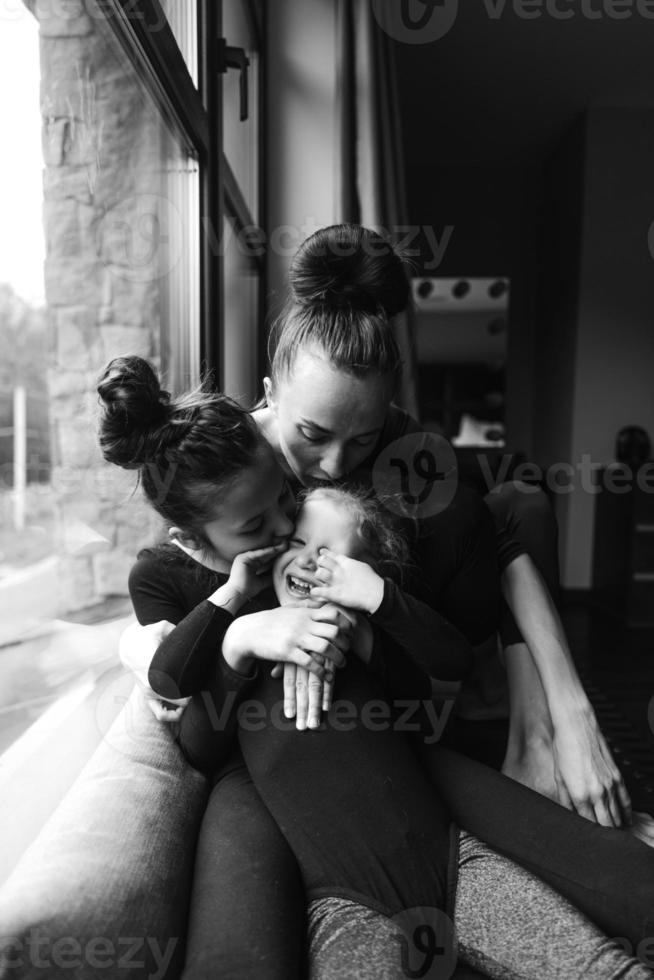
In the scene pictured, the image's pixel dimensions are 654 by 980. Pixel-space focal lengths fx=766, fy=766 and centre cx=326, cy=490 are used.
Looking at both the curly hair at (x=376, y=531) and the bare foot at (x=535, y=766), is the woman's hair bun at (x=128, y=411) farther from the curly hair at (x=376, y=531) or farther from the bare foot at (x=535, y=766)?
the bare foot at (x=535, y=766)

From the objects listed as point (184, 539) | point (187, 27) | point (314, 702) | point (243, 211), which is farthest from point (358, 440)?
point (243, 211)

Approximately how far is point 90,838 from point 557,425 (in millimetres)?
3994

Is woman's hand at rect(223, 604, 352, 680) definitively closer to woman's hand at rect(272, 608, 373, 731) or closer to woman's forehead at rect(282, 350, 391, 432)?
woman's hand at rect(272, 608, 373, 731)

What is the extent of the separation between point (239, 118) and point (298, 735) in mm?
1750

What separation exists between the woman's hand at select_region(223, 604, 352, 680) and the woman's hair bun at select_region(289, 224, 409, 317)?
0.51 m

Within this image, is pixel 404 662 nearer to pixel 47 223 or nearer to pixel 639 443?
pixel 47 223

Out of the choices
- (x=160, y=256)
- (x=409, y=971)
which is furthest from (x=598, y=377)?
(x=409, y=971)

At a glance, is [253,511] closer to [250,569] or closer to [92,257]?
[250,569]

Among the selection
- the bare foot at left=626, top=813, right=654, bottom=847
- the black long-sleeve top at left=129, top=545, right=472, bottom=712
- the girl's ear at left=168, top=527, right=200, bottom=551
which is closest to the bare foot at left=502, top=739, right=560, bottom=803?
the bare foot at left=626, top=813, right=654, bottom=847

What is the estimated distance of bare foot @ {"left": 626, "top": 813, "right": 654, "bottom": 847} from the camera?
1.05 m

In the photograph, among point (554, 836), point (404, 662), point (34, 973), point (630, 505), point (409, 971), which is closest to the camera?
point (34, 973)

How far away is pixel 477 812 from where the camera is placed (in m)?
0.97

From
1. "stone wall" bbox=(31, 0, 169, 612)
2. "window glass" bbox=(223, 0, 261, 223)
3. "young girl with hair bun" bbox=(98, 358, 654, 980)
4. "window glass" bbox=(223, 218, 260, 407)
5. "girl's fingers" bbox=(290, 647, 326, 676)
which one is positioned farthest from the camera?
"window glass" bbox=(223, 218, 260, 407)

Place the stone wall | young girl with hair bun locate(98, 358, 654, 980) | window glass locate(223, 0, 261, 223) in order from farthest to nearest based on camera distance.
Answer: window glass locate(223, 0, 261, 223)
the stone wall
young girl with hair bun locate(98, 358, 654, 980)
